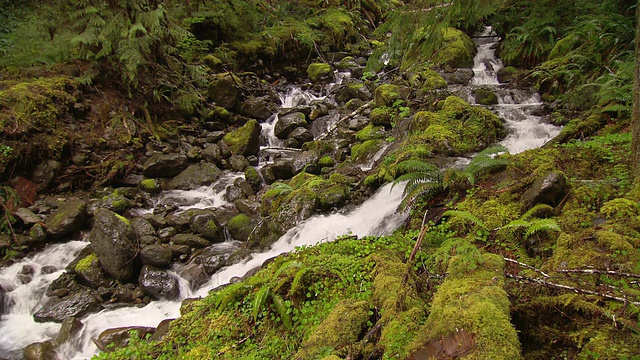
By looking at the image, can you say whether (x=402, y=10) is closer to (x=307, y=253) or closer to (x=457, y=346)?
(x=307, y=253)

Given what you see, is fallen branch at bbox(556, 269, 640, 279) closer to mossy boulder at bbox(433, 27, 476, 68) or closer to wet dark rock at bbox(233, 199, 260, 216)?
wet dark rock at bbox(233, 199, 260, 216)

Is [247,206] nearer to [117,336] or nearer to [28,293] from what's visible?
[117,336]

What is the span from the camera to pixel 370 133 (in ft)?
31.2

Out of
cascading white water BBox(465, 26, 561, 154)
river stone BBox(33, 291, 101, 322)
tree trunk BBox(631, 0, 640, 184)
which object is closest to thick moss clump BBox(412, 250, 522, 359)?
tree trunk BBox(631, 0, 640, 184)

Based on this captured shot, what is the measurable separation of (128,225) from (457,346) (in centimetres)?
689

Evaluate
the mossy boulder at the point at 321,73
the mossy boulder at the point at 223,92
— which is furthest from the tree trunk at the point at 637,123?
the mossy boulder at the point at 321,73

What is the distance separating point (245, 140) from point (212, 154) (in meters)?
1.08

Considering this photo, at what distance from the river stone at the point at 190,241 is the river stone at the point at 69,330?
223 cm

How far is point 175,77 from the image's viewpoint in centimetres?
1137

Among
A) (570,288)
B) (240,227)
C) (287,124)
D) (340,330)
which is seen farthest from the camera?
(287,124)

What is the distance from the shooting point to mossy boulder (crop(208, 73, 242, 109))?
12391mm

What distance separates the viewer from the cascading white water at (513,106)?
7.40 m

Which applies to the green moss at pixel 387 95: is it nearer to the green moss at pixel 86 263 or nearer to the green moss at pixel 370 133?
the green moss at pixel 370 133

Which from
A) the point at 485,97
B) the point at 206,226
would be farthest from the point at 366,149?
the point at 206,226
